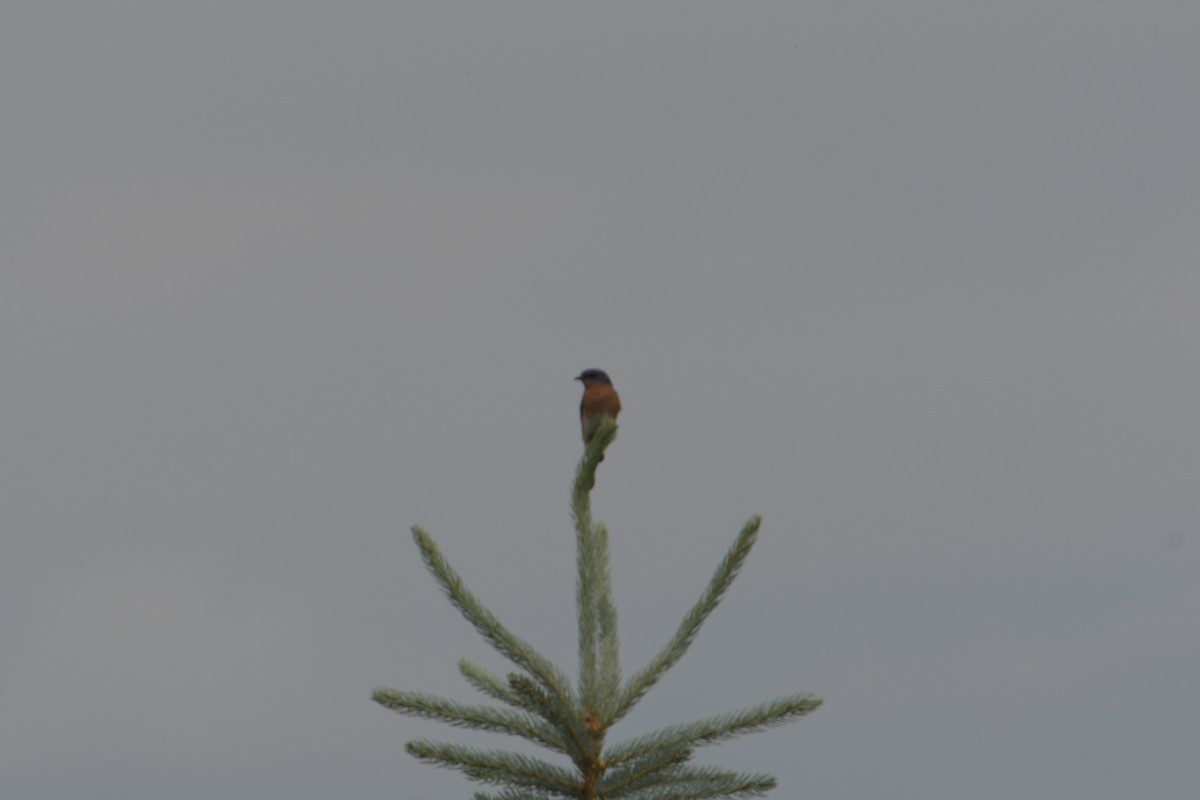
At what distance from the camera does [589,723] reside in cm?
729

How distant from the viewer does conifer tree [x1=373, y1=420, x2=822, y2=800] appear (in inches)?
284

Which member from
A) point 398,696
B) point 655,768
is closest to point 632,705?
point 655,768

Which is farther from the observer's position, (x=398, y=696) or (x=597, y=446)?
Result: (x=597, y=446)

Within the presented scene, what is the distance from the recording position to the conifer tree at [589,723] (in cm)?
721

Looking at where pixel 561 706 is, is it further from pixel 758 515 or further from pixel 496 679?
pixel 758 515

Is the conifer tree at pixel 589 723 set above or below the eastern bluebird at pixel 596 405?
below

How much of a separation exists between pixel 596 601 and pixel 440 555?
2.46ft

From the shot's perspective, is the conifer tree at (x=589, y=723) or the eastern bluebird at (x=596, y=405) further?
the eastern bluebird at (x=596, y=405)

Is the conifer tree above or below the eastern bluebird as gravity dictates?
below

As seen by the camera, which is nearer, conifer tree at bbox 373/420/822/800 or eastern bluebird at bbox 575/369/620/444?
conifer tree at bbox 373/420/822/800

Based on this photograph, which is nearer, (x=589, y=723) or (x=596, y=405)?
(x=589, y=723)

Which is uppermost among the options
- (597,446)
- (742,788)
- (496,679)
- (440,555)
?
(597,446)

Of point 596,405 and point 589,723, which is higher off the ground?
point 596,405

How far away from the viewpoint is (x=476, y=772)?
728 centimetres
